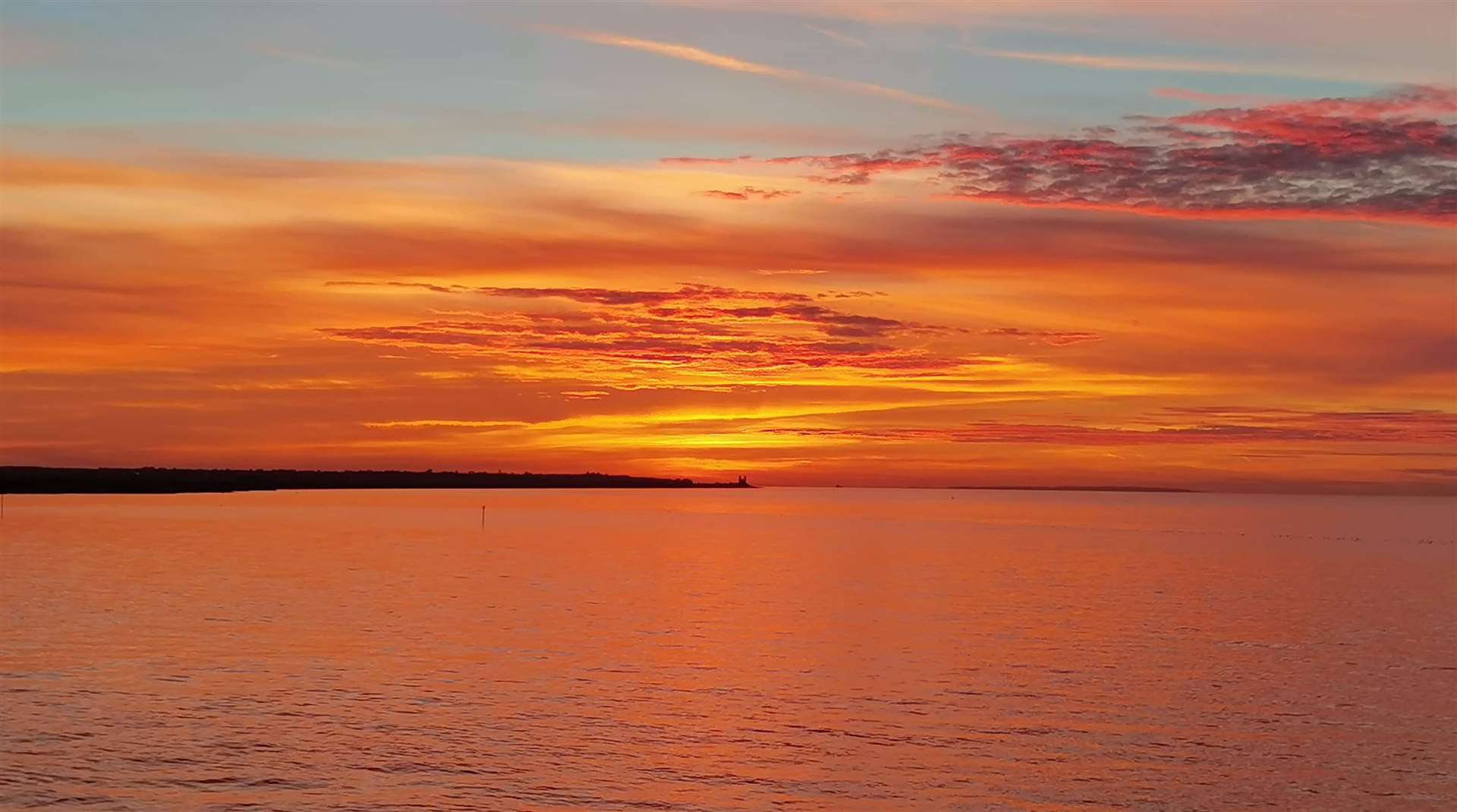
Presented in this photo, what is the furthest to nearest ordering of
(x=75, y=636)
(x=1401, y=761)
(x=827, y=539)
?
(x=827, y=539) < (x=75, y=636) < (x=1401, y=761)

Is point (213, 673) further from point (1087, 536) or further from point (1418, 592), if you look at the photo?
point (1087, 536)

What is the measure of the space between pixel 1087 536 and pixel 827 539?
1346 inches

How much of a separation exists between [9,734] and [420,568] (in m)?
60.5

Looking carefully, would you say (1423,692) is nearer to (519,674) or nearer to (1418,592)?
(519,674)

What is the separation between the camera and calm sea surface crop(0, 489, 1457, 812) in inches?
1257

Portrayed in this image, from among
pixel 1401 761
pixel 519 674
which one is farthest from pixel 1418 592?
pixel 519 674

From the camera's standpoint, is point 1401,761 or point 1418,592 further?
point 1418,592

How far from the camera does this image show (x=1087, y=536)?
164m

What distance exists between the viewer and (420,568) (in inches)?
3784

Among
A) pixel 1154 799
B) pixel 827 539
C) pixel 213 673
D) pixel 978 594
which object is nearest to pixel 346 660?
pixel 213 673

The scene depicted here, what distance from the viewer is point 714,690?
44438 millimetres

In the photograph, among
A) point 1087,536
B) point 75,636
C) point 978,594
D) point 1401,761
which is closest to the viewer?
point 1401,761

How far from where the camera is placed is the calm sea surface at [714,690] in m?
31.9

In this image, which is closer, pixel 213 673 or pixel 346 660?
pixel 213 673
